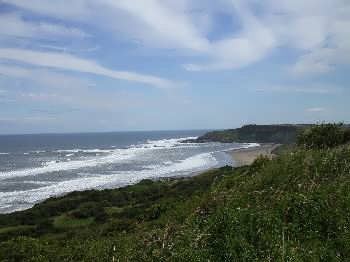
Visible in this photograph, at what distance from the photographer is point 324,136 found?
16.6m

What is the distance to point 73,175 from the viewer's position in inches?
2579

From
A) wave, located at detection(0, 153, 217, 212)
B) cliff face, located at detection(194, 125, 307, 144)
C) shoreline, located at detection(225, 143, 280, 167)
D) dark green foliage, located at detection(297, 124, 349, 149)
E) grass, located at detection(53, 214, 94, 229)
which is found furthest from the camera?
cliff face, located at detection(194, 125, 307, 144)

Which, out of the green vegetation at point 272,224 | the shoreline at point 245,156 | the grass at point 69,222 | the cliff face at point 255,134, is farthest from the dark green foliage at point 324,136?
the cliff face at point 255,134

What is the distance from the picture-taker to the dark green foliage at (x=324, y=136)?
16.4 metres

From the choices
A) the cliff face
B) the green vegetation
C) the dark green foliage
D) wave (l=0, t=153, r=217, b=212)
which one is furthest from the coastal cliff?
the green vegetation

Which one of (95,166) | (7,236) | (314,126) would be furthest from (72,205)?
(95,166)

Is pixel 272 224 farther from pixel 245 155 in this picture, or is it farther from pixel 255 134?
pixel 255 134

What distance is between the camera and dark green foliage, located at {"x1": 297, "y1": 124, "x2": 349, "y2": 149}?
1644 centimetres

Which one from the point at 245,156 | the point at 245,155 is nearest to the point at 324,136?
the point at 245,156

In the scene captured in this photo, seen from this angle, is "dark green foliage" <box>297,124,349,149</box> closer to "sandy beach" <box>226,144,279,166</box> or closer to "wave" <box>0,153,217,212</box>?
"wave" <box>0,153,217,212</box>

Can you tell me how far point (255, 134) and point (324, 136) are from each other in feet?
507

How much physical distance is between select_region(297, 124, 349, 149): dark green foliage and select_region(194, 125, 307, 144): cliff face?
4964 inches

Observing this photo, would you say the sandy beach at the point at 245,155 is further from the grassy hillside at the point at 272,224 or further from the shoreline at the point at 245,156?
the grassy hillside at the point at 272,224

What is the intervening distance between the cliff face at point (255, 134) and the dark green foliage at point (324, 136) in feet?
414
